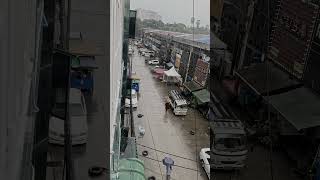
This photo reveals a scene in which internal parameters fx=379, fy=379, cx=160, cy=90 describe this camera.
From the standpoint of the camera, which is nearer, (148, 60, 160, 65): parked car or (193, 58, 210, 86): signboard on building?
(193, 58, 210, 86): signboard on building

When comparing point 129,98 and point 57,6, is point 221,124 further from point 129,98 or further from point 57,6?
point 129,98

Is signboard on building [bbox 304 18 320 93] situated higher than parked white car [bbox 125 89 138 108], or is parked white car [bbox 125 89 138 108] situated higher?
signboard on building [bbox 304 18 320 93]

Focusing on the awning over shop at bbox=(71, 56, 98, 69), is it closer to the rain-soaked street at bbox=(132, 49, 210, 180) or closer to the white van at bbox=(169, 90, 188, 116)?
the white van at bbox=(169, 90, 188, 116)

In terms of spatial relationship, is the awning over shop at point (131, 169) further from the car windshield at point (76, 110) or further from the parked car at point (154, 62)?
the car windshield at point (76, 110)

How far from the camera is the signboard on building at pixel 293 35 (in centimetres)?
39

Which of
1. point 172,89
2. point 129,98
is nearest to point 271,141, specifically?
point 172,89

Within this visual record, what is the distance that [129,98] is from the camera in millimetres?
3355

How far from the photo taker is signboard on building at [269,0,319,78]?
0.39 m

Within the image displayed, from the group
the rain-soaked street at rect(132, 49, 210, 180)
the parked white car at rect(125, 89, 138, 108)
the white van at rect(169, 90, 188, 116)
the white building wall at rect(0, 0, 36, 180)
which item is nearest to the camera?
the white building wall at rect(0, 0, 36, 180)

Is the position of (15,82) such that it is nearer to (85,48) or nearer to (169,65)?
(85,48)

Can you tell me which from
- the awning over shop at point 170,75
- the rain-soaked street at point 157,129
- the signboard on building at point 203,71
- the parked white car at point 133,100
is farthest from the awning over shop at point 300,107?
the parked white car at point 133,100

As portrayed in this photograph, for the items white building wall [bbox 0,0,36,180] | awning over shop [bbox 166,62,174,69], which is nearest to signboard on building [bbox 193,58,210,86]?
white building wall [bbox 0,0,36,180]

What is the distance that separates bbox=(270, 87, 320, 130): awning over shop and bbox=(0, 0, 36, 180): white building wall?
0.86ft

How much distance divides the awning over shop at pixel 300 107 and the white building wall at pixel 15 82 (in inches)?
10.4
